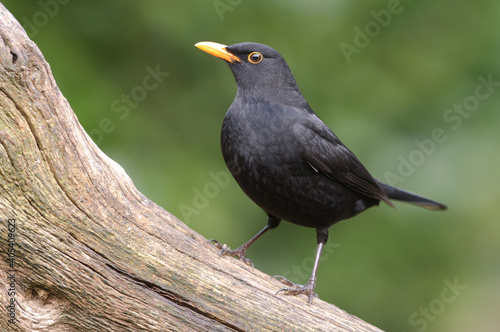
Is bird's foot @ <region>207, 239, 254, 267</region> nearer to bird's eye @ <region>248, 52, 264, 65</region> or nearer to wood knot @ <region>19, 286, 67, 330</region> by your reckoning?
wood knot @ <region>19, 286, 67, 330</region>

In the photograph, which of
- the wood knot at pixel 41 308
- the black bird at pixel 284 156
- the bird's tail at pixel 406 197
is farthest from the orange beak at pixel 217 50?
the wood knot at pixel 41 308

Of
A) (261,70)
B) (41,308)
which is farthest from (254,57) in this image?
(41,308)

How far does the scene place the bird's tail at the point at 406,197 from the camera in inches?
181

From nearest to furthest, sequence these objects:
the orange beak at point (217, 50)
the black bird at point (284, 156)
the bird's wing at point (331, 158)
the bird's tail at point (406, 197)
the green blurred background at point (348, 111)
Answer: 1. the black bird at point (284, 156)
2. the bird's wing at point (331, 158)
3. the orange beak at point (217, 50)
4. the green blurred background at point (348, 111)
5. the bird's tail at point (406, 197)

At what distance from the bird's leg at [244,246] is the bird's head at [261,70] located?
0.93 meters

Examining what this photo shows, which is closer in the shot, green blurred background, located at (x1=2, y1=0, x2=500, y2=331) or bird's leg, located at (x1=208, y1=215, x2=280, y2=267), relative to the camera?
bird's leg, located at (x1=208, y1=215, x2=280, y2=267)

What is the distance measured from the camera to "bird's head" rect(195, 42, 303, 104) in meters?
4.33

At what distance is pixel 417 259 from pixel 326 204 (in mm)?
998

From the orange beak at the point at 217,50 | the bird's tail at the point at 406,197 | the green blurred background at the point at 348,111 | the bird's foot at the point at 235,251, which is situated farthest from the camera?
the bird's tail at the point at 406,197

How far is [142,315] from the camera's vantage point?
3.13 metres

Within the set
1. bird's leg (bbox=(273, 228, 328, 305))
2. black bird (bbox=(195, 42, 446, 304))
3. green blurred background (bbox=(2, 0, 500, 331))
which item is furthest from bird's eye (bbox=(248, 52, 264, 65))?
bird's leg (bbox=(273, 228, 328, 305))

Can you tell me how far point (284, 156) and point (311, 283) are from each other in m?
0.85

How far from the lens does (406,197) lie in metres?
4.87

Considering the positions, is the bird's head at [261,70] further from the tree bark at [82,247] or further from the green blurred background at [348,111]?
the tree bark at [82,247]
